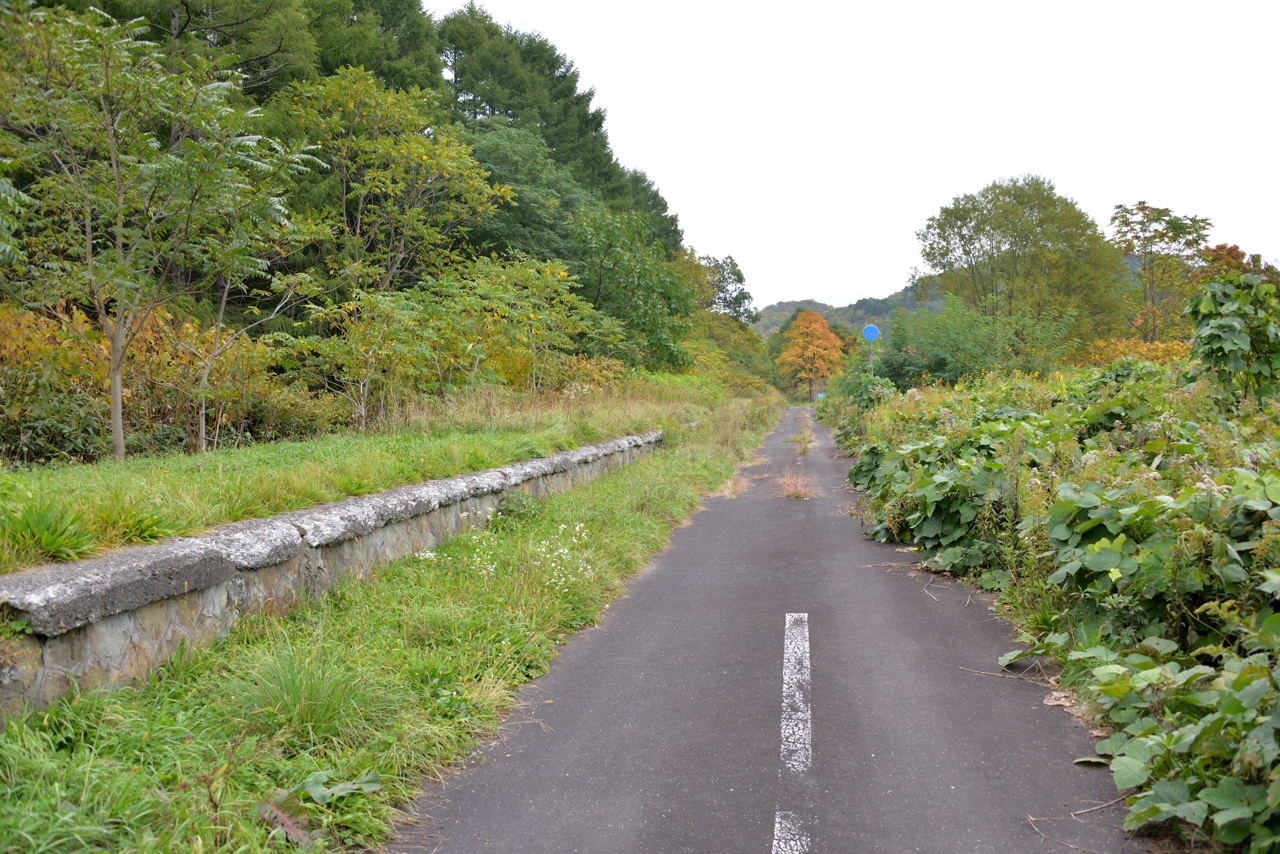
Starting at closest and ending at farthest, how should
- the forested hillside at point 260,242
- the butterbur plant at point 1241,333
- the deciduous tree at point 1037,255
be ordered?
1. the butterbur plant at point 1241,333
2. the forested hillside at point 260,242
3. the deciduous tree at point 1037,255

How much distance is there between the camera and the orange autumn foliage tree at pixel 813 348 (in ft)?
216

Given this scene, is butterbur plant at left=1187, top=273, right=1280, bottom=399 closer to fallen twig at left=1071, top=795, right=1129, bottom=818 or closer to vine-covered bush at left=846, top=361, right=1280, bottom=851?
vine-covered bush at left=846, top=361, right=1280, bottom=851

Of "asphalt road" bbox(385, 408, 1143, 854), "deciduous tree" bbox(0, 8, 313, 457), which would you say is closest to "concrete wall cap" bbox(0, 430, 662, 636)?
"asphalt road" bbox(385, 408, 1143, 854)

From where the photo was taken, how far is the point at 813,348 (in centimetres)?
6525

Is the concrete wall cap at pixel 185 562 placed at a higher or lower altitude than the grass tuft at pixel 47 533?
lower

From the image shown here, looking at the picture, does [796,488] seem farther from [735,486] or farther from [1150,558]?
[1150,558]

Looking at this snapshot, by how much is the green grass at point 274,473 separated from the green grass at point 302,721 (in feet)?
2.55

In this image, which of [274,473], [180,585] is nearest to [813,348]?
[274,473]

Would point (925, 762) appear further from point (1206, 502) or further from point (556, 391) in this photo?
point (556, 391)

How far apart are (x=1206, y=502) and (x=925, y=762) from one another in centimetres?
195

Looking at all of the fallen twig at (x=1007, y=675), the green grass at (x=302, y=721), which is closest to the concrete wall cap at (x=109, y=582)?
the green grass at (x=302, y=721)

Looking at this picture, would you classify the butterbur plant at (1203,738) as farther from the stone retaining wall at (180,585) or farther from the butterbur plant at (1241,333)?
the stone retaining wall at (180,585)

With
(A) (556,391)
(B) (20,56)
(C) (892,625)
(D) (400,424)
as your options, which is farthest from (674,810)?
(A) (556,391)

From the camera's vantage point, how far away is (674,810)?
121 inches
